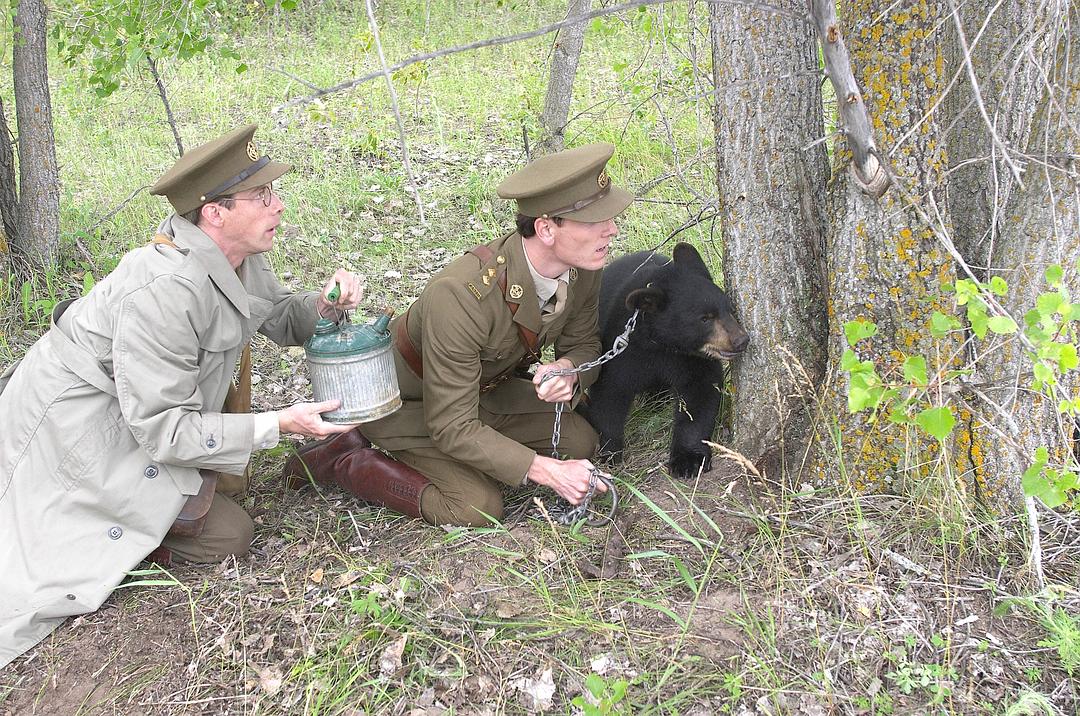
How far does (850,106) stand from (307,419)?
220cm

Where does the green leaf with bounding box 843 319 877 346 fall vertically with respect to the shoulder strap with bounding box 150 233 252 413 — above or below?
above

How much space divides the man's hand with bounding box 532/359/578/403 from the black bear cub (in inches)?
12.6

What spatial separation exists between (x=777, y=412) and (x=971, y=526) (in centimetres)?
91

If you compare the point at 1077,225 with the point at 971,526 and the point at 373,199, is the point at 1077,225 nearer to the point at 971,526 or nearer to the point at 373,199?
the point at 971,526

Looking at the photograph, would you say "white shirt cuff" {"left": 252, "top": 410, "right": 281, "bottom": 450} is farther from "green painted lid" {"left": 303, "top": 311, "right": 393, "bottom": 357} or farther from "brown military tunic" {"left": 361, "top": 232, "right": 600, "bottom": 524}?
"brown military tunic" {"left": 361, "top": 232, "right": 600, "bottom": 524}

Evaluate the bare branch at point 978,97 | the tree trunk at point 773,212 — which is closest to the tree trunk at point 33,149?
the tree trunk at point 773,212

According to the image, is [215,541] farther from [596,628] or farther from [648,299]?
[648,299]

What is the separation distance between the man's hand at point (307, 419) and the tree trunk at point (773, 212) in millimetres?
1742

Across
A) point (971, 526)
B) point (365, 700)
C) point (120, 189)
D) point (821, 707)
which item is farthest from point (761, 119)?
point (120, 189)

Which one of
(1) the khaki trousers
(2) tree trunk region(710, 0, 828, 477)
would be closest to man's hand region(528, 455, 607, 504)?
(2) tree trunk region(710, 0, 828, 477)

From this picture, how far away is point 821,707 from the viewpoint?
102 inches

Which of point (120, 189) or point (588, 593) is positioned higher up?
point (120, 189)

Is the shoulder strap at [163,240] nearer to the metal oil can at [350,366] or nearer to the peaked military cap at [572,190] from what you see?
the metal oil can at [350,366]

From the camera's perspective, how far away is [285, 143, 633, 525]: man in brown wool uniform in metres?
3.50
